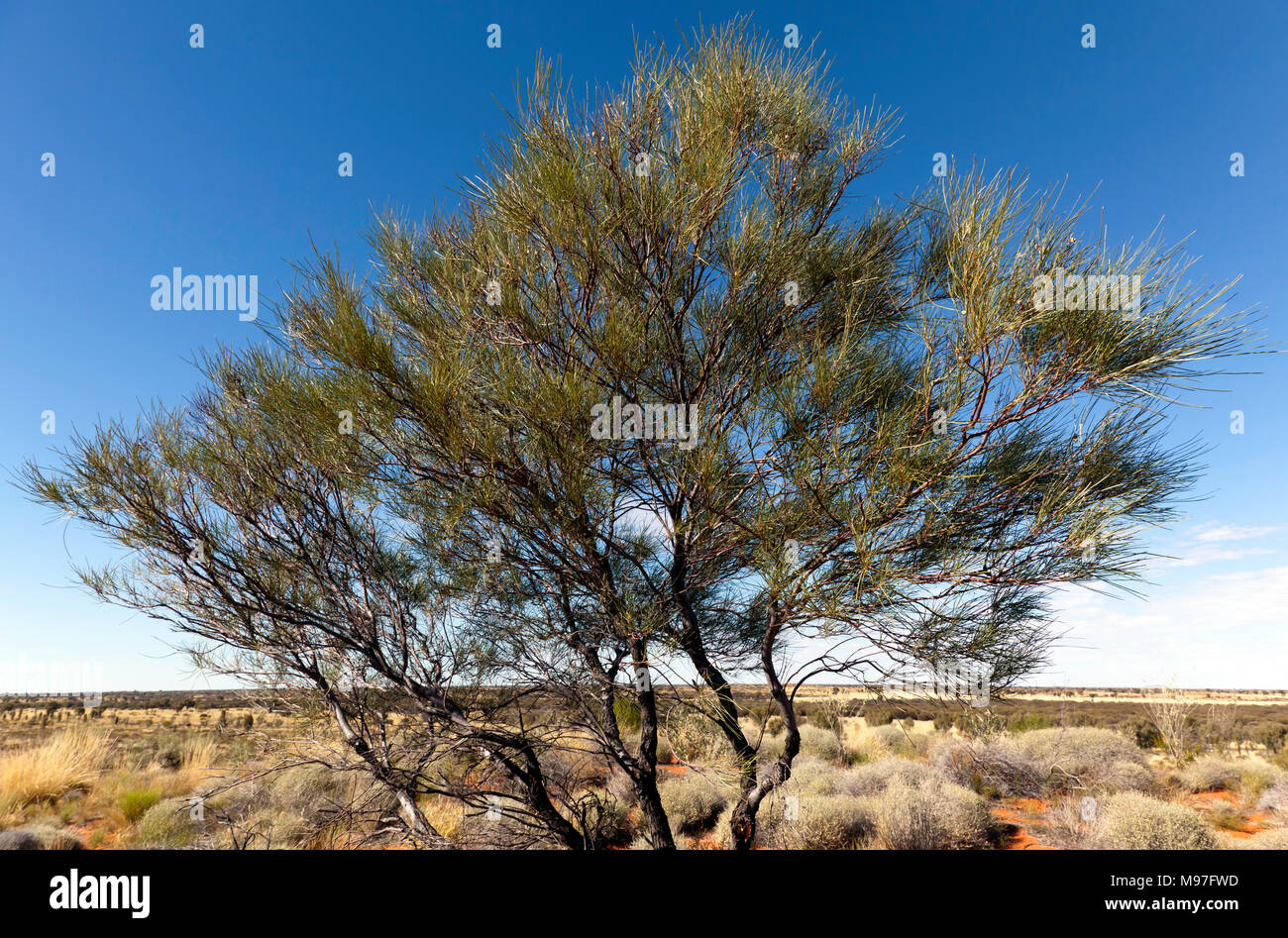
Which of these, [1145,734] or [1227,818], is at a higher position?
[1227,818]

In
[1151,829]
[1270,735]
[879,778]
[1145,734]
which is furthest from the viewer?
[1270,735]

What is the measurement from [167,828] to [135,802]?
162 cm

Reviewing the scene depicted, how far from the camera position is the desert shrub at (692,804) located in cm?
759

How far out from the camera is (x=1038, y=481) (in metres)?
3.18

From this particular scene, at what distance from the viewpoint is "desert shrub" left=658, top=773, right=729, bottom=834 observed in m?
7.59

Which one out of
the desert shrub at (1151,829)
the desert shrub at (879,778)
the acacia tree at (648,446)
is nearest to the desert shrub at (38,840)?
the acacia tree at (648,446)

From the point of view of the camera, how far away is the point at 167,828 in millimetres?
7203

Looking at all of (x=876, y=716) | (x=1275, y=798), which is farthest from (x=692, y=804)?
(x=876, y=716)

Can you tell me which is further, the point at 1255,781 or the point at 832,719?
the point at 832,719
